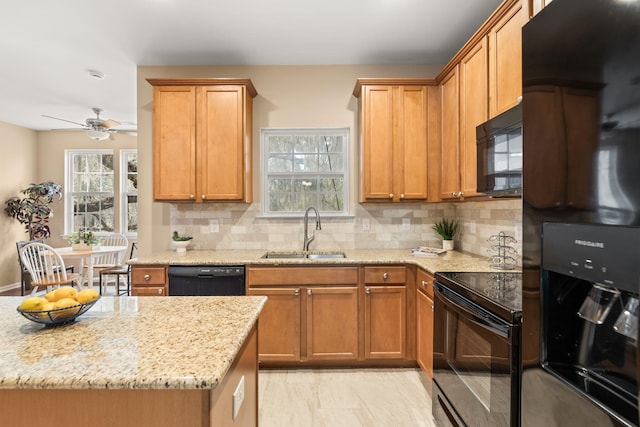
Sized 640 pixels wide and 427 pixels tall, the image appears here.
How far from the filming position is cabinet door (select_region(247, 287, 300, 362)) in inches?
111

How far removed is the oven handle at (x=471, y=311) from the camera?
1.43 metres

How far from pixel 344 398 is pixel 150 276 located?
1.76 metres

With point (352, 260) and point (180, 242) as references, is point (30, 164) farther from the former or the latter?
point (352, 260)

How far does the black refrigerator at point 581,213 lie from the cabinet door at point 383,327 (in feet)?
5.59

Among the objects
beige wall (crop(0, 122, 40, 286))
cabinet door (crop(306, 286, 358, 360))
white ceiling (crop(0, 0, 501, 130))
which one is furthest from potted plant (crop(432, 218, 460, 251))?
beige wall (crop(0, 122, 40, 286))

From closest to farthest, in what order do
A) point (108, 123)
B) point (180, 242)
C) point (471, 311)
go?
point (471, 311), point (180, 242), point (108, 123)

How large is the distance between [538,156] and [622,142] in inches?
9.9

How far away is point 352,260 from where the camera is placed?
2.84 m

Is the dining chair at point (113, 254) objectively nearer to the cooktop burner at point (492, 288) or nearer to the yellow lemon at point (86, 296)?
the yellow lemon at point (86, 296)

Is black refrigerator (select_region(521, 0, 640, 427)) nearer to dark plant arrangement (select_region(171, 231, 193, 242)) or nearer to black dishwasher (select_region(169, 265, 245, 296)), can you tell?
black dishwasher (select_region(169, 265, 245, 296))

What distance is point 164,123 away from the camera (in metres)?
3.15

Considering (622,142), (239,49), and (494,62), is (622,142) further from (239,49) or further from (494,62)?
(239,49)

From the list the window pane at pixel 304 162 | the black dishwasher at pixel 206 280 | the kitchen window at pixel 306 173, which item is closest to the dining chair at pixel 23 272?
the black dishwasher at pixel 206 280

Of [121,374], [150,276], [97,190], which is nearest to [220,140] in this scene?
[150,276]
